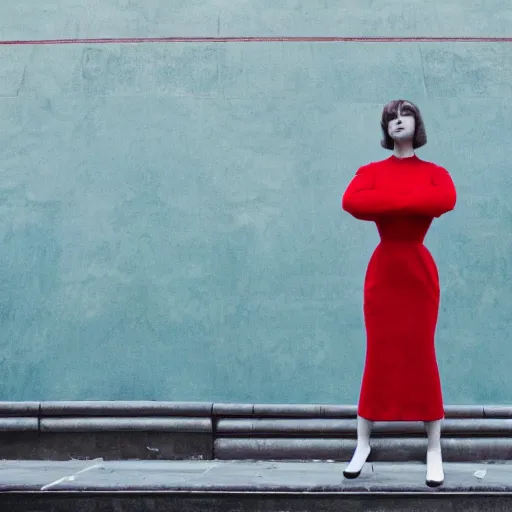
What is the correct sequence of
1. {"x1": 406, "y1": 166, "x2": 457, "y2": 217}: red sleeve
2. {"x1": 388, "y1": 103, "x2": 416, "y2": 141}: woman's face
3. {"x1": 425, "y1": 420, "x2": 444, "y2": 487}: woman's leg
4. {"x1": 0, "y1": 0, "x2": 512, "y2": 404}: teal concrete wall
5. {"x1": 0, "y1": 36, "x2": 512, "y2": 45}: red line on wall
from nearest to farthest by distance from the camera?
{"x1": 425, "y1": 420, "x2": 444, "y2": 487}: woman's leg → {"x1": 406, "y1": 166, "x2": 457, "y2": 217}: red sleeve → {"x1": 388, "y1": 103, "x2": 416, "y2": 141}: woman's face → {"x1": 0, "y1": 0, "x2": 512, "y2": 404}: teal concrete wall → {"x1": 0, "y1": 36, "x2": 512, "y2": 45}: red line on wall

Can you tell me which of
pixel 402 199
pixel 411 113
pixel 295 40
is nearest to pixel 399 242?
pixel 402 199

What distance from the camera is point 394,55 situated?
4066 millimetres

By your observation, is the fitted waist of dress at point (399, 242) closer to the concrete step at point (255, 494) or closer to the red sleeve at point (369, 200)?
the red sleeve at point (369, 200)

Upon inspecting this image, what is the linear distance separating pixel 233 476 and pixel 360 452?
558mm

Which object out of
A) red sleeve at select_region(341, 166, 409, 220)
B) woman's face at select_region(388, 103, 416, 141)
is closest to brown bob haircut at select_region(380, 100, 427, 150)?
woman's face at select_region(388, 103, 416, 141)

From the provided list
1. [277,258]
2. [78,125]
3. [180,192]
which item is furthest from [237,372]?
[78,125]

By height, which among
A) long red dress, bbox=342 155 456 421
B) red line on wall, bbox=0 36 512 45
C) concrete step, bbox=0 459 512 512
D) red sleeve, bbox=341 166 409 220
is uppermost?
red line on wall, bbox=0 36 512 45

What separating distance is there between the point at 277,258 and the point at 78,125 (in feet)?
4.87

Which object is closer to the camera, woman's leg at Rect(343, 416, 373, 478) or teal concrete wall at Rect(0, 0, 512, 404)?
woman's leg at Rect(343, 416, 373, 478)

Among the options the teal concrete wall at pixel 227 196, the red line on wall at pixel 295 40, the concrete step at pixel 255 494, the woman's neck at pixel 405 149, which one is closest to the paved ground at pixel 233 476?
the concrete step at pixel 255 494

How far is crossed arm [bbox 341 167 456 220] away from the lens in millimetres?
2672

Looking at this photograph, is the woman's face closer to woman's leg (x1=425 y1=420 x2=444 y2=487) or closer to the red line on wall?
woman's leg (x1=425 y1=420 x2=444 y2=487)

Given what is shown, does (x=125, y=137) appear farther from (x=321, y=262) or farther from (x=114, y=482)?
(x=114, y=482)

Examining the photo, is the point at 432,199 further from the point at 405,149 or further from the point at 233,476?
the point at 233,476
